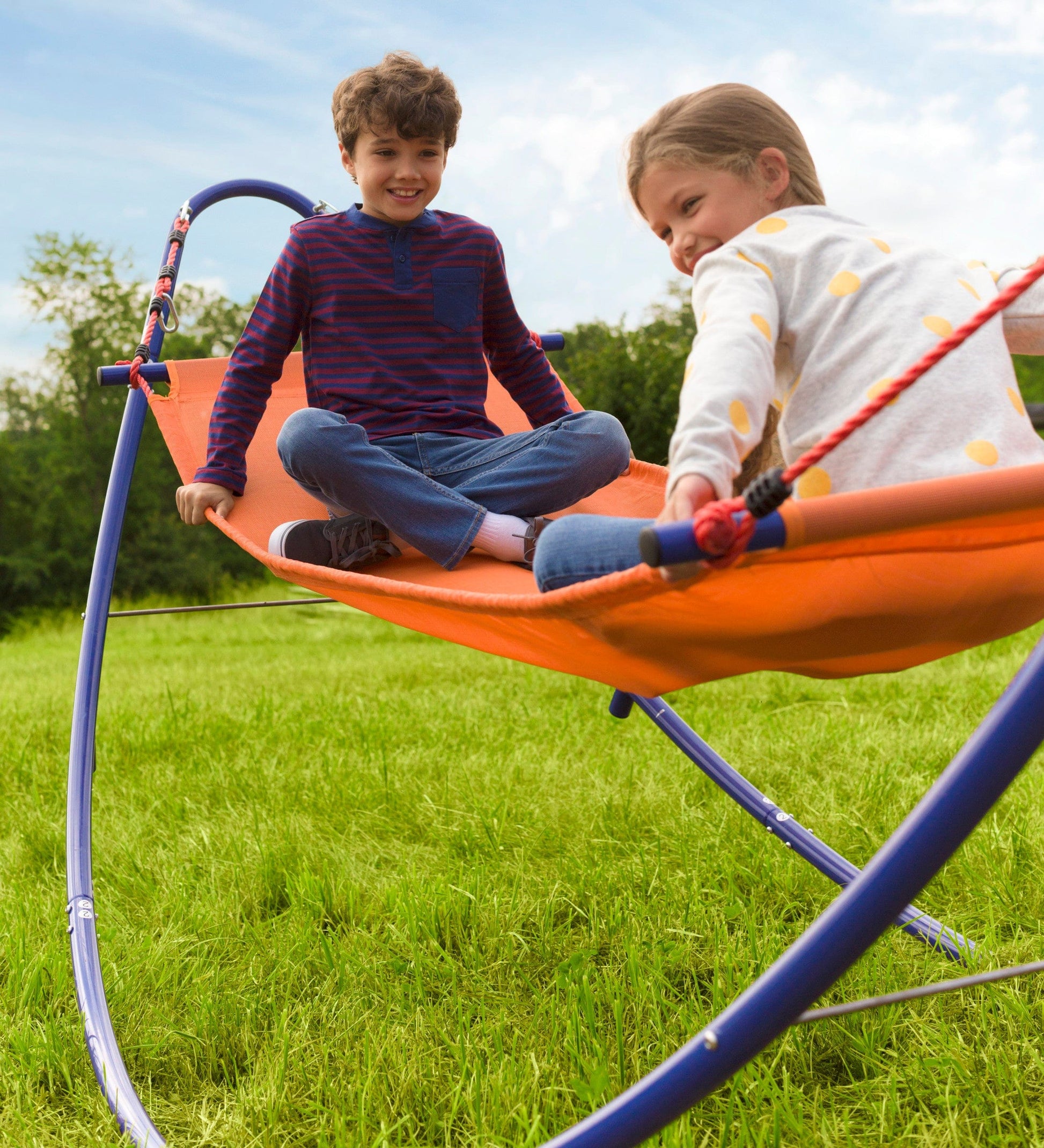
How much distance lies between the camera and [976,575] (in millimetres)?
918

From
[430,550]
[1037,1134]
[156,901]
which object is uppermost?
[430,550]

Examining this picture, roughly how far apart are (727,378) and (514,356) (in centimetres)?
122

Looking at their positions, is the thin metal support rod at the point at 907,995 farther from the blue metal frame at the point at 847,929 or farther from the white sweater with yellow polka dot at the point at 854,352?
the white sweater with yellow polka dot at the point at 854,352

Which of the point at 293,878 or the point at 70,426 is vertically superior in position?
the point at 70,426

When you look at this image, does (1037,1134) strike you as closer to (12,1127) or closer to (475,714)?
(12,1127)

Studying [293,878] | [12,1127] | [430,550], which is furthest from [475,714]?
[12,1127]

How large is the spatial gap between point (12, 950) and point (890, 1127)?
4.05ft

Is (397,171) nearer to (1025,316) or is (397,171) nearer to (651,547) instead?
(1025,316)

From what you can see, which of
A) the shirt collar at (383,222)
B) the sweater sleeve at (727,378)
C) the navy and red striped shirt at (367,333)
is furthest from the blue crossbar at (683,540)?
the shirt collar at (383,222)

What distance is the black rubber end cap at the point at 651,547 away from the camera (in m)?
0.76

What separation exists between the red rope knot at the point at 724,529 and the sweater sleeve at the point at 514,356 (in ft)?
4.23

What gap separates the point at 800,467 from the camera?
75 cm

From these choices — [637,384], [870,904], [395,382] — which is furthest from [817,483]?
[637,384]

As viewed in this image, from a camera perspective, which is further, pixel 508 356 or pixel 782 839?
pixel 508 356
